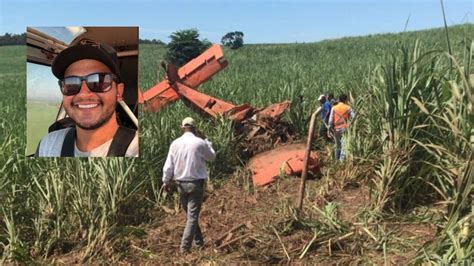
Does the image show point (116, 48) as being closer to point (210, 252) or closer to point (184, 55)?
point (210, 252)

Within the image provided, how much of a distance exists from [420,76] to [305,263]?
235cm

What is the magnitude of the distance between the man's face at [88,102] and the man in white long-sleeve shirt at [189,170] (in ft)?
3.25

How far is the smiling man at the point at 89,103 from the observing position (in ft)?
18.8

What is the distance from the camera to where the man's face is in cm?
575

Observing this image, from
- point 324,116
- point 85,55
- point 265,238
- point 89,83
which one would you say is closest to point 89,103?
point 89,83

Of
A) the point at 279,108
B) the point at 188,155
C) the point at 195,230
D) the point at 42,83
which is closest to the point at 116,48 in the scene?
the point at 42,83

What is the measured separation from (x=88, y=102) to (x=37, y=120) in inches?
23.4

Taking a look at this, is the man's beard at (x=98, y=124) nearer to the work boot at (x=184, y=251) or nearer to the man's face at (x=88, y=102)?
the man's face at (x=88, y=102)

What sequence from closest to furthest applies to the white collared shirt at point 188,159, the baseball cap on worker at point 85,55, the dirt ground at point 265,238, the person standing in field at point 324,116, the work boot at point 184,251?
the dirt ground at point 265,238 < the white collared shirt at point 188,159 < the work boot at point 184,251 < the baseball cap on worker at point 85,55 < the person standing in field at point 324,116

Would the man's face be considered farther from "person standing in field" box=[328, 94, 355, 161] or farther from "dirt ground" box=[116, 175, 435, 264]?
"person standing in field" box=[328, 94, 355, 161]

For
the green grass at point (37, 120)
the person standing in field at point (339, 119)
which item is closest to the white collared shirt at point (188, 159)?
the green grass at point (37, 120)

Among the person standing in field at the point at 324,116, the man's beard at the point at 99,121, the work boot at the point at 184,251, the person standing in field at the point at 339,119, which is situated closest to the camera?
the work boot at the point at 184,251

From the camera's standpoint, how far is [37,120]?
19.0 feet

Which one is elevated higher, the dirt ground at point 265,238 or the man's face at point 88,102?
the man's face at point 88,102
